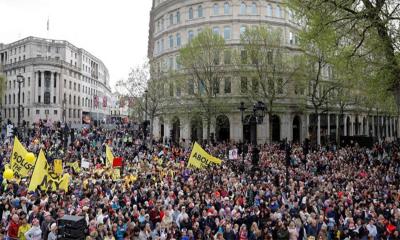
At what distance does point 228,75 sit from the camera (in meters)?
49.0

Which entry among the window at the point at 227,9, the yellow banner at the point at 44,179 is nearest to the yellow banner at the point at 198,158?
the yellow banner at the point at 44,179

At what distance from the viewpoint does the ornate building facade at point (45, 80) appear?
93312 millimetres

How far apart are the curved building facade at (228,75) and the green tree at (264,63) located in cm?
297

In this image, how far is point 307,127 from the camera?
5547 centimetres

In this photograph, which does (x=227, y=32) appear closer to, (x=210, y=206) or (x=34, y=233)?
(x=210, y=206)

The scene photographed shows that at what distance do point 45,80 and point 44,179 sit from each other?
277 feet

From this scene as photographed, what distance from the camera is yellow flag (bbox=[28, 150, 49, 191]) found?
1537cm

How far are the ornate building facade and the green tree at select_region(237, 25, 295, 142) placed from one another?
4869 centimetres

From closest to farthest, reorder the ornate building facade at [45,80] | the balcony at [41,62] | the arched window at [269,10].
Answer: the arched window at [269,10], the balcony at [41,62], the ornate building facade at [45,80]

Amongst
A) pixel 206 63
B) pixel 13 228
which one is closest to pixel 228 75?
pixel 206 63

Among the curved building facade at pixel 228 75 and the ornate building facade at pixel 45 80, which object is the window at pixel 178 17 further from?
the ornate building facade at pixel 45 80

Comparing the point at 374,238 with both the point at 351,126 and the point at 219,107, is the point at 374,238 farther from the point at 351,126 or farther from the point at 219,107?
the point at 351,126

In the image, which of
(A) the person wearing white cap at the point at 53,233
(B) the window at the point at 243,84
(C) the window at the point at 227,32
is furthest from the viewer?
(C) the window at the point at 227,32

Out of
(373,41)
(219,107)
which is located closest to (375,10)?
(373,41)
